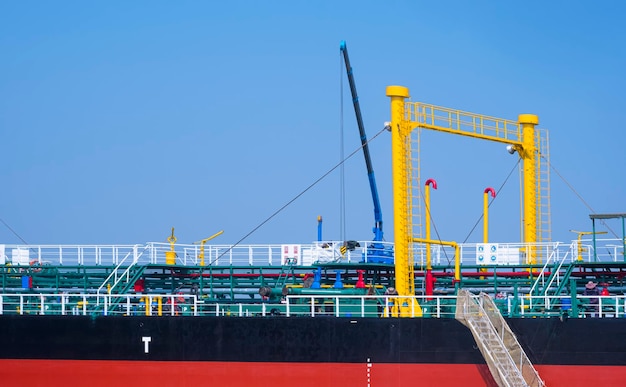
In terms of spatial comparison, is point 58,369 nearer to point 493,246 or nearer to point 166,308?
point 166,308

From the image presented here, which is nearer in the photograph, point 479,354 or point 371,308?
point 479,354

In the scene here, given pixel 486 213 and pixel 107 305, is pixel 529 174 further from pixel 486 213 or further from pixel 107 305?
pixel 107 305

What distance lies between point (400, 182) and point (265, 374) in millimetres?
8640

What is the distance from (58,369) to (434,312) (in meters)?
13.5

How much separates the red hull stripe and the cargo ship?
35 millimetres

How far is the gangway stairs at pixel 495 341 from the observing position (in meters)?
34.4

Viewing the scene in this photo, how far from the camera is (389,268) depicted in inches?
1639

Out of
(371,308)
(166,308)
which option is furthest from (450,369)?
(166,308)

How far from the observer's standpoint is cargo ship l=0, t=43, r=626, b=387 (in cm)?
3581

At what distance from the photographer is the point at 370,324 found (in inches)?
1435

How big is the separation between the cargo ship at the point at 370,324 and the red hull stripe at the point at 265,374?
0.04m

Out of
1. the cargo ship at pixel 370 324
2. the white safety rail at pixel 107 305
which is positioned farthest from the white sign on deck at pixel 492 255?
the white safety rail at pixel 107 305

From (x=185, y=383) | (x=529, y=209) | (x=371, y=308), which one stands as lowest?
(x=185, y=383)

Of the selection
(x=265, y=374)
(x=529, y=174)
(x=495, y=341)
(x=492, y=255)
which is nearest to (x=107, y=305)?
(x=265, y=374)
